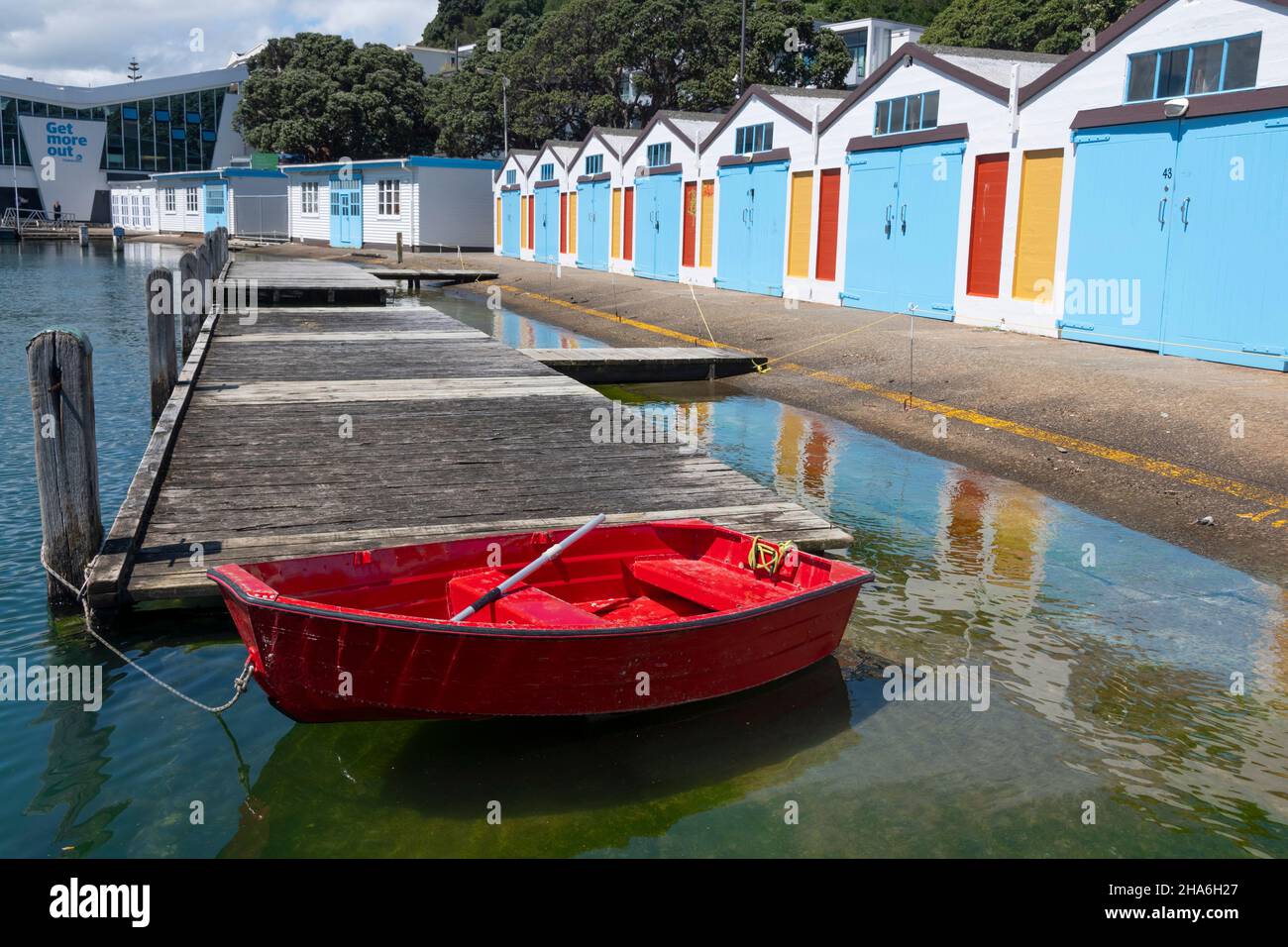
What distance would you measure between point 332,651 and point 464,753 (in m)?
1.11

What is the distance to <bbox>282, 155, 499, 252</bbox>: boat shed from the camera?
55156mm

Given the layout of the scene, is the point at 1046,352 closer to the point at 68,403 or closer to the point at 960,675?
the point at 960,675

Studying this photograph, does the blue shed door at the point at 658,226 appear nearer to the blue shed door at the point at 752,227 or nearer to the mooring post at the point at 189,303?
the blue shed door at the point at 752,227

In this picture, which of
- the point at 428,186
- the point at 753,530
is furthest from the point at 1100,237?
the point at 428,186

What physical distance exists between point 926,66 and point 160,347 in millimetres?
15724

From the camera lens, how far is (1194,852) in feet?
16.8

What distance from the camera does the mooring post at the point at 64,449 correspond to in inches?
280

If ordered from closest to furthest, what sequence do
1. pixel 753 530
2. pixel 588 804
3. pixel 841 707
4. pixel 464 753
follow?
pixel 588 804 → pixel 464 753 → pixel 841 707 → pixel 753 530

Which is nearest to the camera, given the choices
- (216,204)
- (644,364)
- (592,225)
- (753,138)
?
(644,364)

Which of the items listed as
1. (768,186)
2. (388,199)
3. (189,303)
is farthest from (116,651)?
(388,199)

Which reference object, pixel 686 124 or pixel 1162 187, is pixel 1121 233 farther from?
pixel 686 124

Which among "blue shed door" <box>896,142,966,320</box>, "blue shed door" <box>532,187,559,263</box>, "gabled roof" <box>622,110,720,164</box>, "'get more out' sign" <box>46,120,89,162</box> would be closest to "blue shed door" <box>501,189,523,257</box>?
"blue shed door" <box>532,187,559,263</box>

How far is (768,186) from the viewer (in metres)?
28.8
